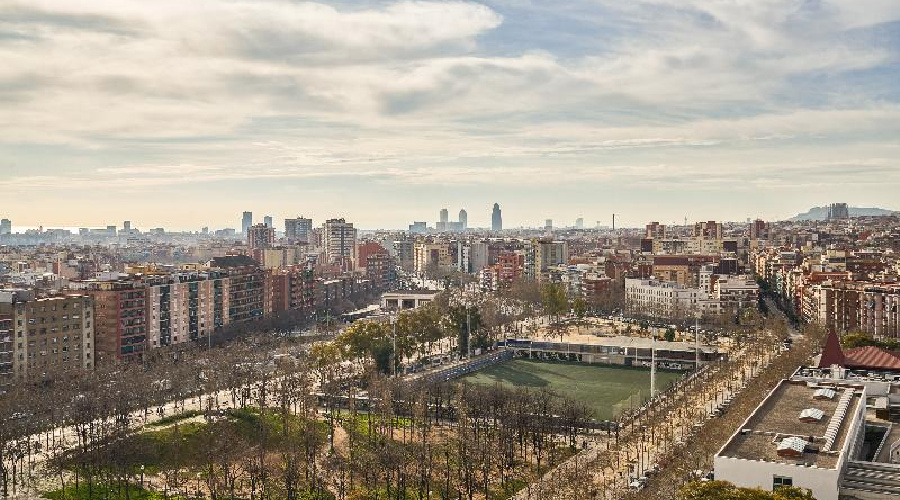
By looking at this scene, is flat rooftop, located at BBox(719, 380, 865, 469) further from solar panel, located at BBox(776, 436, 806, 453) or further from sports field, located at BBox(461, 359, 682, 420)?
sports field, located at BBox(461, 359, 682, 420)

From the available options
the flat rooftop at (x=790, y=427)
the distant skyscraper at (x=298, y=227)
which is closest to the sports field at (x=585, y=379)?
the flat rooftop at (x=790, y=427)

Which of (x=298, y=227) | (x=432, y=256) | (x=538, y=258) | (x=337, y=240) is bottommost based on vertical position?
(x=432, y=256)

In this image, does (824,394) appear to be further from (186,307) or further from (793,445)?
(186,307)

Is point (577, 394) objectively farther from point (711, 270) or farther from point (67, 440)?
point (711, 270)

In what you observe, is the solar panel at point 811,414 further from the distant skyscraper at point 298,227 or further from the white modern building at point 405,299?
the distant skyscraper at point 298,227

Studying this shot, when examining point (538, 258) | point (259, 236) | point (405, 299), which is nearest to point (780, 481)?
point (405, 299)

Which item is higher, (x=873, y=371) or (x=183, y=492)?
(x=873, y=371)

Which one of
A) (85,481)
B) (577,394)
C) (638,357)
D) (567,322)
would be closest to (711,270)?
(567,322)
